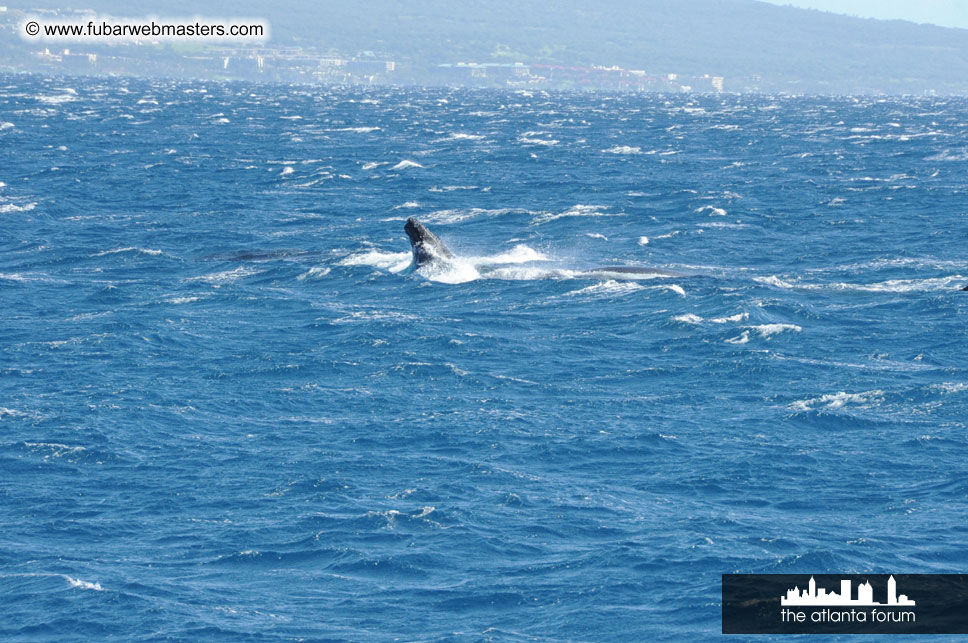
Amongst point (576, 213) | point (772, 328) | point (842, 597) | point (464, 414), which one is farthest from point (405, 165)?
point (842, 597)

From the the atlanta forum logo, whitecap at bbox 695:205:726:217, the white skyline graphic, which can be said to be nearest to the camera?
the the atlanta forum logo

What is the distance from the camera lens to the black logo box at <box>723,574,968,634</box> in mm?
23834

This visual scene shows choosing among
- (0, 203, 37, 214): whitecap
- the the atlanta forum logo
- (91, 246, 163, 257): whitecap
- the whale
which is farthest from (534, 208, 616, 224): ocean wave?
the the atlanta forum logo

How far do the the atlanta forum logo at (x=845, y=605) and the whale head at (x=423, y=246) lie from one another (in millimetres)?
33854

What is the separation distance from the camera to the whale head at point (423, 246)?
57.3m

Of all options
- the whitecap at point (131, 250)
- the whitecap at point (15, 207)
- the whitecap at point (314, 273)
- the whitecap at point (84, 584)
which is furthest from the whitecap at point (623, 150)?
the whitecap at point (84, 584)

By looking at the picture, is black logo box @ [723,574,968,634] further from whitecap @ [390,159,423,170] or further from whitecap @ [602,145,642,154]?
whitecap @ [602,145,642,154]

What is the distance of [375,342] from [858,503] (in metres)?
18.8

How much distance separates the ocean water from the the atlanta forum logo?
830mm

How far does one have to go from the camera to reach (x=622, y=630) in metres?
23.7

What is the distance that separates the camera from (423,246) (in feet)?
188

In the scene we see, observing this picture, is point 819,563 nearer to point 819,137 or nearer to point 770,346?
point 770,346

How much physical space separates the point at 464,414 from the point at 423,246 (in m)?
22.3

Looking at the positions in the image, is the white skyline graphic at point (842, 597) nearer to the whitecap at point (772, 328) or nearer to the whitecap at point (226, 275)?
the whitecap at point (772, 328)
